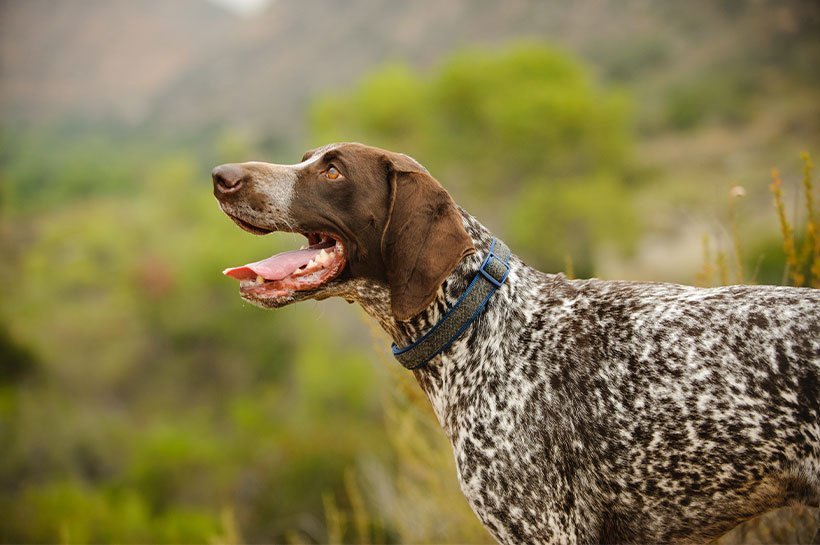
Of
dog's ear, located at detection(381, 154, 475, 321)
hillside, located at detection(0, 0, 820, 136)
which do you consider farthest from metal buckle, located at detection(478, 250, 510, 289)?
hillside, located at detection(0, 0, 820, 136)

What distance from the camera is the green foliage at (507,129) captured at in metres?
26.0

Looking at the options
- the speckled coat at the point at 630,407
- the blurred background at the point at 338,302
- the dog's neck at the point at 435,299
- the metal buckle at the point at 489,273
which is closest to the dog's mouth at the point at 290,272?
the dog's neck at the point at 435,299

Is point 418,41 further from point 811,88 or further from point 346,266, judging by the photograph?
point 346,266

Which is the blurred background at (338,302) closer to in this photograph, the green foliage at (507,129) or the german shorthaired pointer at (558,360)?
the green foliage at (507,129)

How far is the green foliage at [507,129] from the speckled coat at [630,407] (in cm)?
2216

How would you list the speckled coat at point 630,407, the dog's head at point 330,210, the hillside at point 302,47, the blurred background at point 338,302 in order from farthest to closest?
the hillside at point 302,47, the blurred background at point 338,302, the dog's head at point 330,210, the speckled coat at point 630,407

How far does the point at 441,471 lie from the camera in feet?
14.9

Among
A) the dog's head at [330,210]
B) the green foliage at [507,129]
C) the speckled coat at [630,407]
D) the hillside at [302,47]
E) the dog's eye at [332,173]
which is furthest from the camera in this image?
the hillside at [302,47]

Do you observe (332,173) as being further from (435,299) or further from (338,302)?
(338,302)

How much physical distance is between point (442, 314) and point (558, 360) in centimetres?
41

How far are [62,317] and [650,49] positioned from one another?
35.7 meters

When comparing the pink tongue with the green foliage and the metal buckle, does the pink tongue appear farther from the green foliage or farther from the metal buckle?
the green foliage

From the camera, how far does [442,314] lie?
2.45 metres

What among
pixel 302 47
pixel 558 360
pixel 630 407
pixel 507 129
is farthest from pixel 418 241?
pixel 302 47
